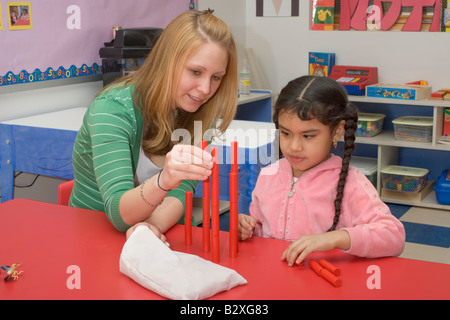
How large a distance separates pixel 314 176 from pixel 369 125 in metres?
2.18

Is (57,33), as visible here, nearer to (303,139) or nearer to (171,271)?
(303,139)

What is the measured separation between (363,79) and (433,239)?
1089 millimetres

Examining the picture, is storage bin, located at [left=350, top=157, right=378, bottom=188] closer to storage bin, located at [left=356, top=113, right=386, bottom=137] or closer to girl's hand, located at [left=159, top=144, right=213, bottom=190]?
storage bin, located at [left=356, top=113, right=386, bottom=137]

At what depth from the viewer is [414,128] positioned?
3229 millimetres

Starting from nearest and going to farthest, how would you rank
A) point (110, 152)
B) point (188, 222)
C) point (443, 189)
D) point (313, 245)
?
1. point (313, 245)
2. point (188, 222)
3. point (110, 152)
4. point (443, 189)

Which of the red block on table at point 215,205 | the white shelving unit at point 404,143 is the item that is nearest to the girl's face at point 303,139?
the red block on table at point 215,205

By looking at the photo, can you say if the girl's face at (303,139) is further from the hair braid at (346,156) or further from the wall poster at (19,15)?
the wall poster at (19,15)

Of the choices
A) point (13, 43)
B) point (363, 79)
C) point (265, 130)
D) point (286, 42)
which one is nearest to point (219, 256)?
→ point (265, 130)

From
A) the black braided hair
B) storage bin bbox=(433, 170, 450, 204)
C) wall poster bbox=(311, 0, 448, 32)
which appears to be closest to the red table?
the black braided hair

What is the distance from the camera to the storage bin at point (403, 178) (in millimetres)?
3219

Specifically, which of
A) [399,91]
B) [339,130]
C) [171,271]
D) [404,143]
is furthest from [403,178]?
[171,271]

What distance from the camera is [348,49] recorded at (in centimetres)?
356

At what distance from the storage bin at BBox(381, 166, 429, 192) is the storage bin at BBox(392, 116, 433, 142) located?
0.59ft
